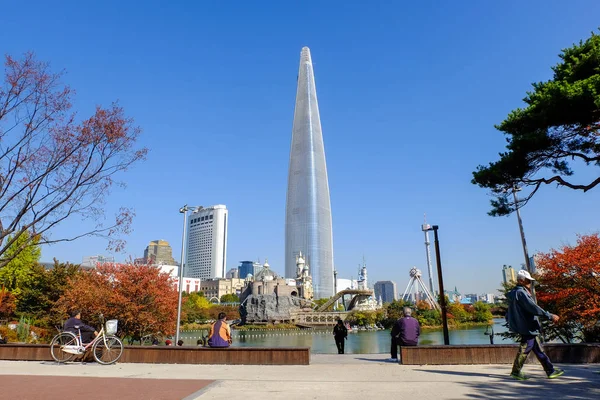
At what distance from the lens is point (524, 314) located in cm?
784

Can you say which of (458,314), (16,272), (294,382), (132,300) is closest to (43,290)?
(16,272)

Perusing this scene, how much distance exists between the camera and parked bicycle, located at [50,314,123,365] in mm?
10328

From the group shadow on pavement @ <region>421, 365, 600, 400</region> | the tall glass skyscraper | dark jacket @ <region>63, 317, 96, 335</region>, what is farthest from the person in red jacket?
the tall glass skyscraper

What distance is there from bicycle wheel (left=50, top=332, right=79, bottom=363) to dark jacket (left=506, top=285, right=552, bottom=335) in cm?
1085

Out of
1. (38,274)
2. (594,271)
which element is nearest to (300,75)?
(38,274)

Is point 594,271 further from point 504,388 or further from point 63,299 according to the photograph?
point 63,299

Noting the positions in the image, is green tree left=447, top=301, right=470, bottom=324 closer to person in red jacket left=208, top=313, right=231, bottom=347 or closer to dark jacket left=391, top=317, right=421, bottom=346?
dark jacket left=391, top=317, right=421, bottom=346

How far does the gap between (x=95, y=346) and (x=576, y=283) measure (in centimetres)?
1906

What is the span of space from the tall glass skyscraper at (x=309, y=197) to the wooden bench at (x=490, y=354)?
145 metres

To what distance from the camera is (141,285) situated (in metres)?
25.4

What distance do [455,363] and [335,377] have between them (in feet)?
13.0

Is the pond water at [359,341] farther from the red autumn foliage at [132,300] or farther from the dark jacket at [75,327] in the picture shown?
the dark jacket at [75,327]

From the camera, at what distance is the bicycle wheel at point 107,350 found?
1043cm

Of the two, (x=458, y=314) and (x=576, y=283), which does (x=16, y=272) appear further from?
(x=458, y=314)
